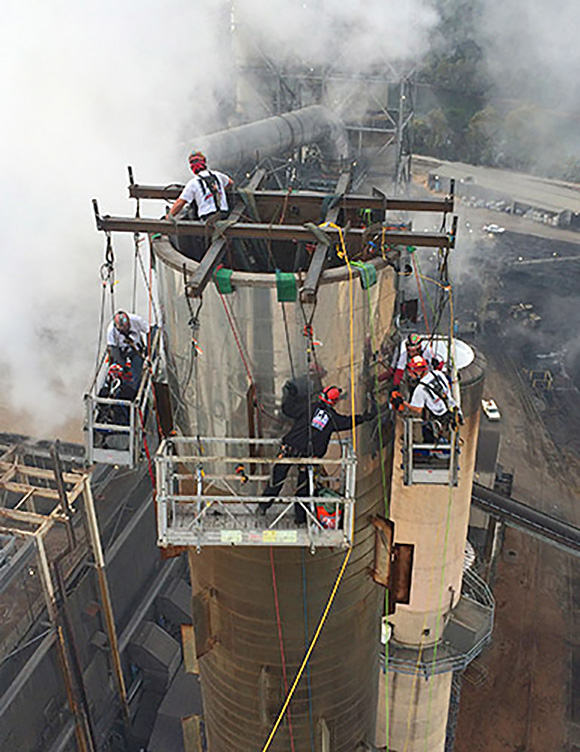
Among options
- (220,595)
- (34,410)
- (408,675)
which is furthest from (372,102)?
(220,595)

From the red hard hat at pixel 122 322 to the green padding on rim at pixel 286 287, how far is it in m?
3.69

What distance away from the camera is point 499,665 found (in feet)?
68.0

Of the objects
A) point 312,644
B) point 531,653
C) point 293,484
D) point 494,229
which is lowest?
point 531,653

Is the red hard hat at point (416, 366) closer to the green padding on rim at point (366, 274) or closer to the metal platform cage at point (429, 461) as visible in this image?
the metal platform cage at point (429, 461)

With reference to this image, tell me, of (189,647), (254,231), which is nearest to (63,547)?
(189,647)

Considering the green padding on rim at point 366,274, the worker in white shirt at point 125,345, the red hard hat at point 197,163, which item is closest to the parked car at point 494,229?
the red hard hat at point 197,163

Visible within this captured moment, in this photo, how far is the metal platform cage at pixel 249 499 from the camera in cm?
639

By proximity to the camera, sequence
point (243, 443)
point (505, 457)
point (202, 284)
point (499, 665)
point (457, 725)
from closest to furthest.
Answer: point (202, 284) → point (243, 443) → point (457, 725) → point (499, 665) → point (505, 457)

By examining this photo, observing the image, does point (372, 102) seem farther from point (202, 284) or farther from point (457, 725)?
point (202, 284)

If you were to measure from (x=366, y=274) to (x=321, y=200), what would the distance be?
2.07 m

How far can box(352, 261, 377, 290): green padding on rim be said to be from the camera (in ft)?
21.0

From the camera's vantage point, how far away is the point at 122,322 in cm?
925

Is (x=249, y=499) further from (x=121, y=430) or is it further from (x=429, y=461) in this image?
(x=429, y=461)

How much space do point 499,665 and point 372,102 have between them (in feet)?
82.3
